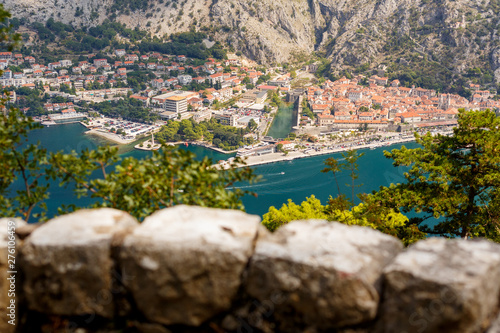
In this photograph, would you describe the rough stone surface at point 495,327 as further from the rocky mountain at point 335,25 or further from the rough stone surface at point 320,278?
the rocky mountain at point 335,25

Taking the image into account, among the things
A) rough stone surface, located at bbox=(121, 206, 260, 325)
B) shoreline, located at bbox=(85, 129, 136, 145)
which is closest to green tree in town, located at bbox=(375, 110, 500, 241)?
rough stone surface, located at bbox=(121, 206, 260, 325)

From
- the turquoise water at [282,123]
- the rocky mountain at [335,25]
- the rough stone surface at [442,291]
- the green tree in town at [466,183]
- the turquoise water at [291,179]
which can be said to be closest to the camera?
the rough stone surface at [442,291]

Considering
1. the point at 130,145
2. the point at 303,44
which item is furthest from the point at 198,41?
the point at 130,145

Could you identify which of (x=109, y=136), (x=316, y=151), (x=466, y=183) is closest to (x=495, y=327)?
(x=466, y=183)

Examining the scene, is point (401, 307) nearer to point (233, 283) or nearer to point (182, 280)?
point (233, 283)

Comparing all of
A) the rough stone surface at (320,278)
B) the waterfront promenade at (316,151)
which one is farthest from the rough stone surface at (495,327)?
the waterfront promenade at (316,151)

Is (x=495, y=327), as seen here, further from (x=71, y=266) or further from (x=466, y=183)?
(x=466, y=183)
